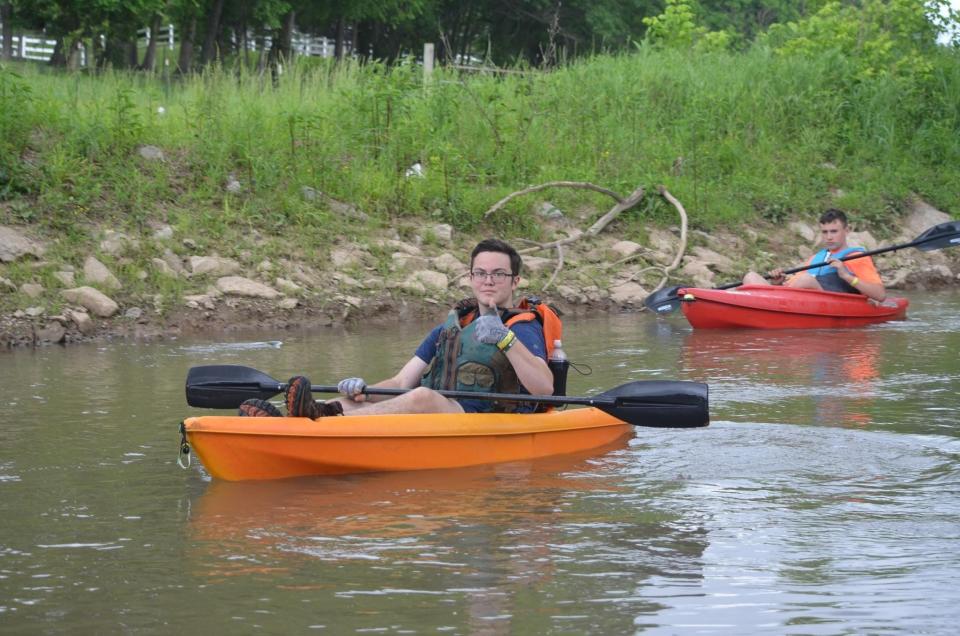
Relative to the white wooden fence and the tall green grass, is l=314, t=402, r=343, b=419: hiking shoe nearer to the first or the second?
the tall green grass

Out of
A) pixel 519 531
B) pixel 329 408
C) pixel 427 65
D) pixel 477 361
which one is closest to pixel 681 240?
pixel 427 65

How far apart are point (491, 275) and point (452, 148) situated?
919cm

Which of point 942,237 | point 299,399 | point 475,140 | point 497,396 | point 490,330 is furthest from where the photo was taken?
point 475,140

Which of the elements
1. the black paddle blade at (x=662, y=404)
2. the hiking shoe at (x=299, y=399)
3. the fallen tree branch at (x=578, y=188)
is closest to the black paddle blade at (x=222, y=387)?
the hiking shoe at (x=299, y=399)

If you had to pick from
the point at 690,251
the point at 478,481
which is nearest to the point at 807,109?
the point at 690,251

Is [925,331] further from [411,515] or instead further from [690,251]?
[411,515]

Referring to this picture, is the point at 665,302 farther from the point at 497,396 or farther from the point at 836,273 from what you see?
the point at 497,396

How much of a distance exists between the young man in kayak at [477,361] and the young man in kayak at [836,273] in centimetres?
588

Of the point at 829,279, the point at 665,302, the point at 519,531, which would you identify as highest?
the point at 829,279

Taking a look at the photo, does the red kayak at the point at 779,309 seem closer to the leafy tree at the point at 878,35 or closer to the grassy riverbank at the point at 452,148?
the grassy riverbank at the point at 452,148

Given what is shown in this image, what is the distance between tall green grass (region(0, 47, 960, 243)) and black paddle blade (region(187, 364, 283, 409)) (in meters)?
6.07

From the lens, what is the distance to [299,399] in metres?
5.91

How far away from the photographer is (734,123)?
18188mm

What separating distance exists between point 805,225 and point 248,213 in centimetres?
703
